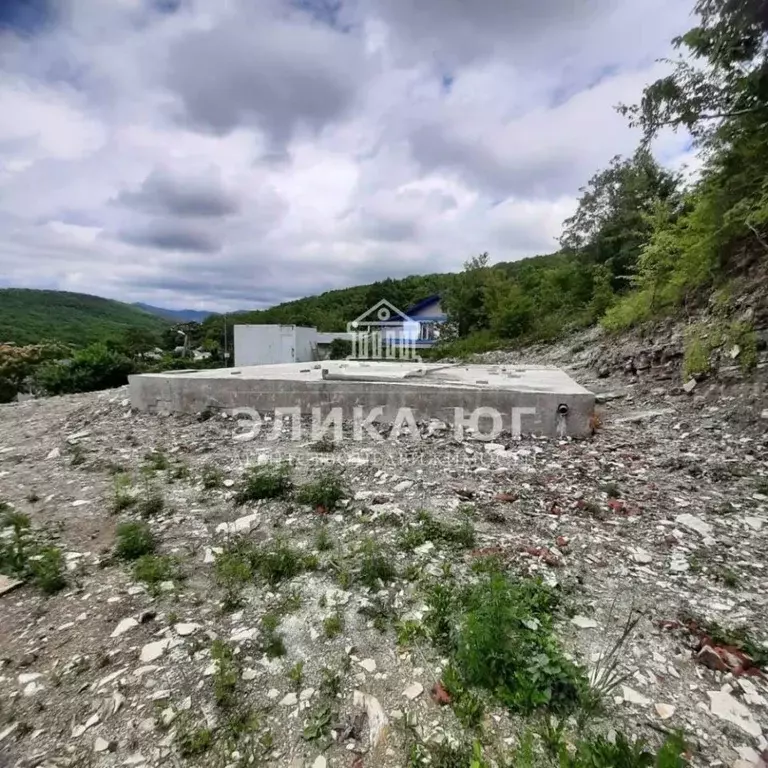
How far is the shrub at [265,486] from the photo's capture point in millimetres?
3004

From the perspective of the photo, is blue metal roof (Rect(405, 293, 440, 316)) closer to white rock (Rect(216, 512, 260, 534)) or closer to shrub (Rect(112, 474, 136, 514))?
shrub (Rect(112, 474, 136, 514))

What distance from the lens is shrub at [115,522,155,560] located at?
93.0 inches

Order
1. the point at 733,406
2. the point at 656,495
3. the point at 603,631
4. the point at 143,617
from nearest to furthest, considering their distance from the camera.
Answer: the point at 603,631 → the point at 143,617 → the point at 656,495 → the point at 733,406

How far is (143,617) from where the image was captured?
1857 mm

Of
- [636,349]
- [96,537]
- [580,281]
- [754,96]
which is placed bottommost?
[96,537]

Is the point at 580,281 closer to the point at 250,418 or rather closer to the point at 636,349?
the point at 636,349

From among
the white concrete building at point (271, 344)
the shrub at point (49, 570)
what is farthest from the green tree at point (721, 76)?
the white concrete building at point (271, 344)

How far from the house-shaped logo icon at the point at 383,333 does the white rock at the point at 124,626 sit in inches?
659

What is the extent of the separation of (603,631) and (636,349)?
248 inches

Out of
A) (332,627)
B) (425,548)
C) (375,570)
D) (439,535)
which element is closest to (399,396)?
(439,535)

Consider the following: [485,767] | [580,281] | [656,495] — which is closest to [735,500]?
[656,495]

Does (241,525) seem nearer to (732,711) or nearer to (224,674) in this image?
(224,674)

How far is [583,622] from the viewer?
1.75m

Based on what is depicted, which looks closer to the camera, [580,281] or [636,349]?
[636,349]
